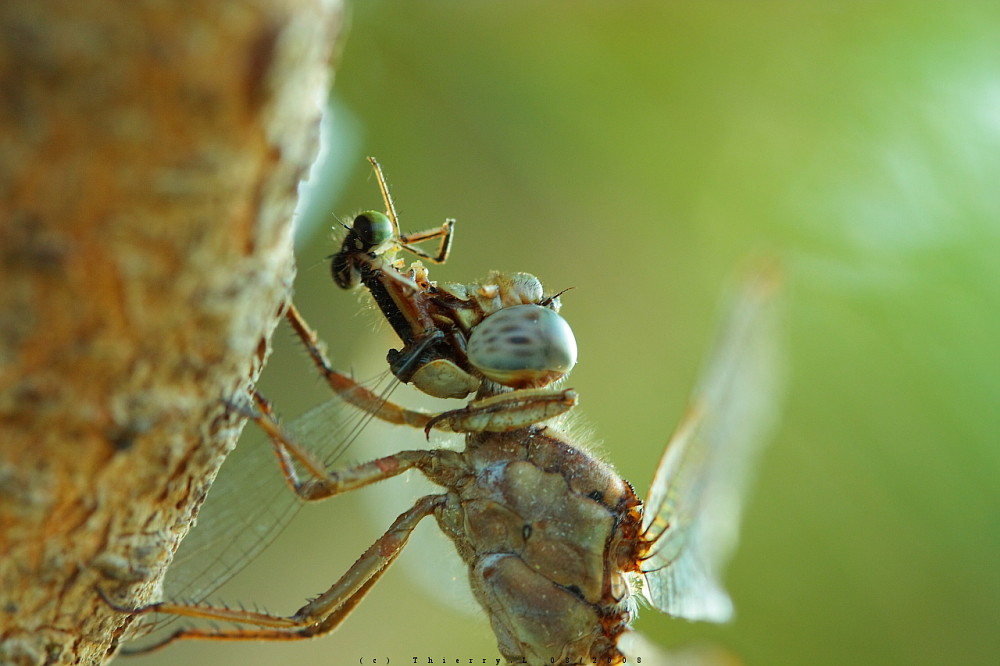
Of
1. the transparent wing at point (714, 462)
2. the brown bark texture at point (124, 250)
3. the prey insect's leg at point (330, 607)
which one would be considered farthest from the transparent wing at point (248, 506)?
the transparent wing at point (714, 462)

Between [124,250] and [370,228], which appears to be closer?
[124,250]

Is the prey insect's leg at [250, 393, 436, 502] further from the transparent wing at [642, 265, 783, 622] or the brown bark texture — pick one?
the transparent wing at [642, 265, 783, 622]

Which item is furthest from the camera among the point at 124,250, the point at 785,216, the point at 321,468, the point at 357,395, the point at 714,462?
the point at 785,216

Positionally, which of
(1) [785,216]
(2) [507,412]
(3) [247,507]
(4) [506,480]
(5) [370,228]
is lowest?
(3) [247,507]

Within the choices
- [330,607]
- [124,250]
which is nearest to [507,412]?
[330,607]

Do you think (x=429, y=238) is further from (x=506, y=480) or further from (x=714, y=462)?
(x=714, y=462)

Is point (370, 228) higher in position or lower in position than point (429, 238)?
lower

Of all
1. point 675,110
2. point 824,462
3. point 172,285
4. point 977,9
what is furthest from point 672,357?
point 172,285

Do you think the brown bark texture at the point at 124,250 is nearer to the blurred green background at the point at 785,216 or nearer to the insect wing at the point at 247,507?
the insect wing at the point at 247,507
